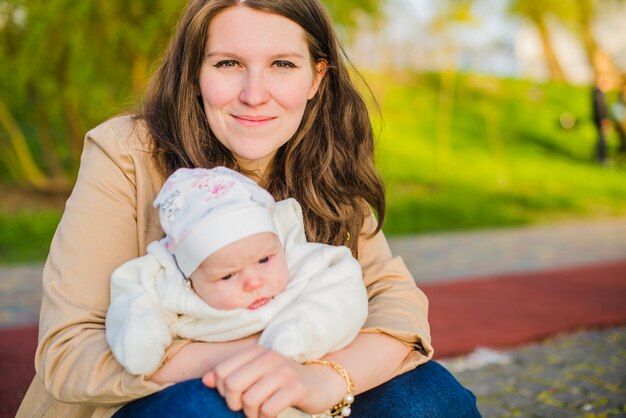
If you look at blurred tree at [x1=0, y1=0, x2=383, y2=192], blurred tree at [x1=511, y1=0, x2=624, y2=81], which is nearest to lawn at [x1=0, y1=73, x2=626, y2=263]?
blurred tree at [x1=511, y1=0, x2=624, y2=81]

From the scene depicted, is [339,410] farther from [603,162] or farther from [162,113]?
[603,162]

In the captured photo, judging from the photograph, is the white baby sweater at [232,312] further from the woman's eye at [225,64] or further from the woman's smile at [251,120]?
the woman's eye at [225,64]

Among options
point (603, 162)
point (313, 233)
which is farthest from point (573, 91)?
point (313, 233)

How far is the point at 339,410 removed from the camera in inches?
69.5

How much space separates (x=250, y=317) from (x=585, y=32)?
20814 millimetres

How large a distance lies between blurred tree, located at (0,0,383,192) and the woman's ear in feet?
20.5

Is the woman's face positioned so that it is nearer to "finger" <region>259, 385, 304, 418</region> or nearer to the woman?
the woman

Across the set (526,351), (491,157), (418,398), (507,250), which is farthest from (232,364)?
(491,157)

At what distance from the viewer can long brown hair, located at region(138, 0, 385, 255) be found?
2008 millimetres

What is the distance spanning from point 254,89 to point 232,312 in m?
0.66

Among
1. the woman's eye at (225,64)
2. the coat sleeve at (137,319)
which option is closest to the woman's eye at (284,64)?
the woman's eye at (225,64)

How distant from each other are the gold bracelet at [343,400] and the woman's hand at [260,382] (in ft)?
0.45

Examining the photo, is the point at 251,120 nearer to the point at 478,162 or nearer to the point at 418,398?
the point at 418,398

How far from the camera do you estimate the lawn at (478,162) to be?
1055 cm
